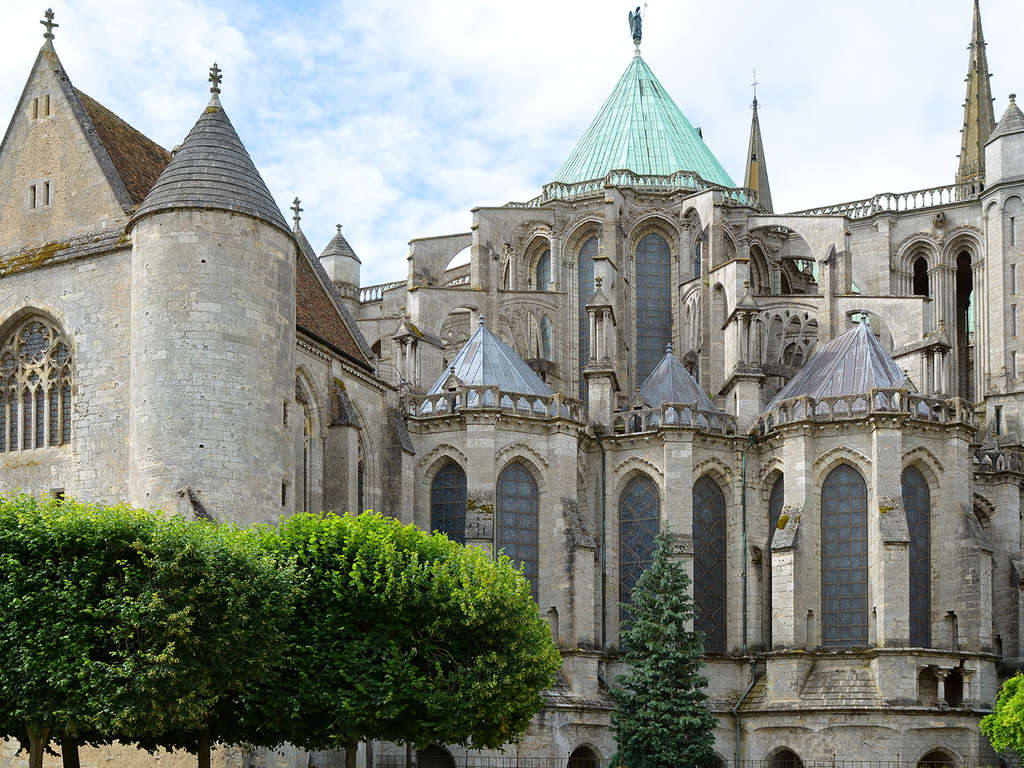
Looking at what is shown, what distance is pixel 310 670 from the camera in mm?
32781

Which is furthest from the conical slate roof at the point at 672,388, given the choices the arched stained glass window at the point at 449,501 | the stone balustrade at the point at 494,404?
the arched stained glass window at the point at 449,501

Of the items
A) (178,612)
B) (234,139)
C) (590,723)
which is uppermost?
(234,139)

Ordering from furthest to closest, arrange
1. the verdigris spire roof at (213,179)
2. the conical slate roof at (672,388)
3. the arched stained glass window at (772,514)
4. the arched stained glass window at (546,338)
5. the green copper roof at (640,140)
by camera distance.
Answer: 1. the green copper roof at (640,140)
2. the arched stained glass window at (546,338)
3. the conical slate roof at (672,388)
4. the arched stained glass window at (772,514)
5. the verdigris spire roof at (213,179)

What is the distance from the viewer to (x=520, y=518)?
156 feet

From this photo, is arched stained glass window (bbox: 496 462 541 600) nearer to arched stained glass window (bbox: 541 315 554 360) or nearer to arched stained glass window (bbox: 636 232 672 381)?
arched stained glass window (bbox: 541 315 554 360)

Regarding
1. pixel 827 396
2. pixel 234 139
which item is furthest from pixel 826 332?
pixel 234 139

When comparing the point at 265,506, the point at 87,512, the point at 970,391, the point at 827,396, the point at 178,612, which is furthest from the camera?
the point at 970,391

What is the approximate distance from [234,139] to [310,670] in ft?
45.0

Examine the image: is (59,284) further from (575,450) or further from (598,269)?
(598,269)

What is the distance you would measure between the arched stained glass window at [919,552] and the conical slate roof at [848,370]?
2.98 m

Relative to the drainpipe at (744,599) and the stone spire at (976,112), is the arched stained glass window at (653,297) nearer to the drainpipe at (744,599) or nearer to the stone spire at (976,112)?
the drainpipe at (744,599)

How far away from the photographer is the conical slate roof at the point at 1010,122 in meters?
58.2

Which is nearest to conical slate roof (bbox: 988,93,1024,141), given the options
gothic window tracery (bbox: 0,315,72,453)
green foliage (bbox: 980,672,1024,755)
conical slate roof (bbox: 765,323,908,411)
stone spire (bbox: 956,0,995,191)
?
stone spire (bbox: 956,0,995,191)

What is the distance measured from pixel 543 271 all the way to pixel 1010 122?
18088mm
